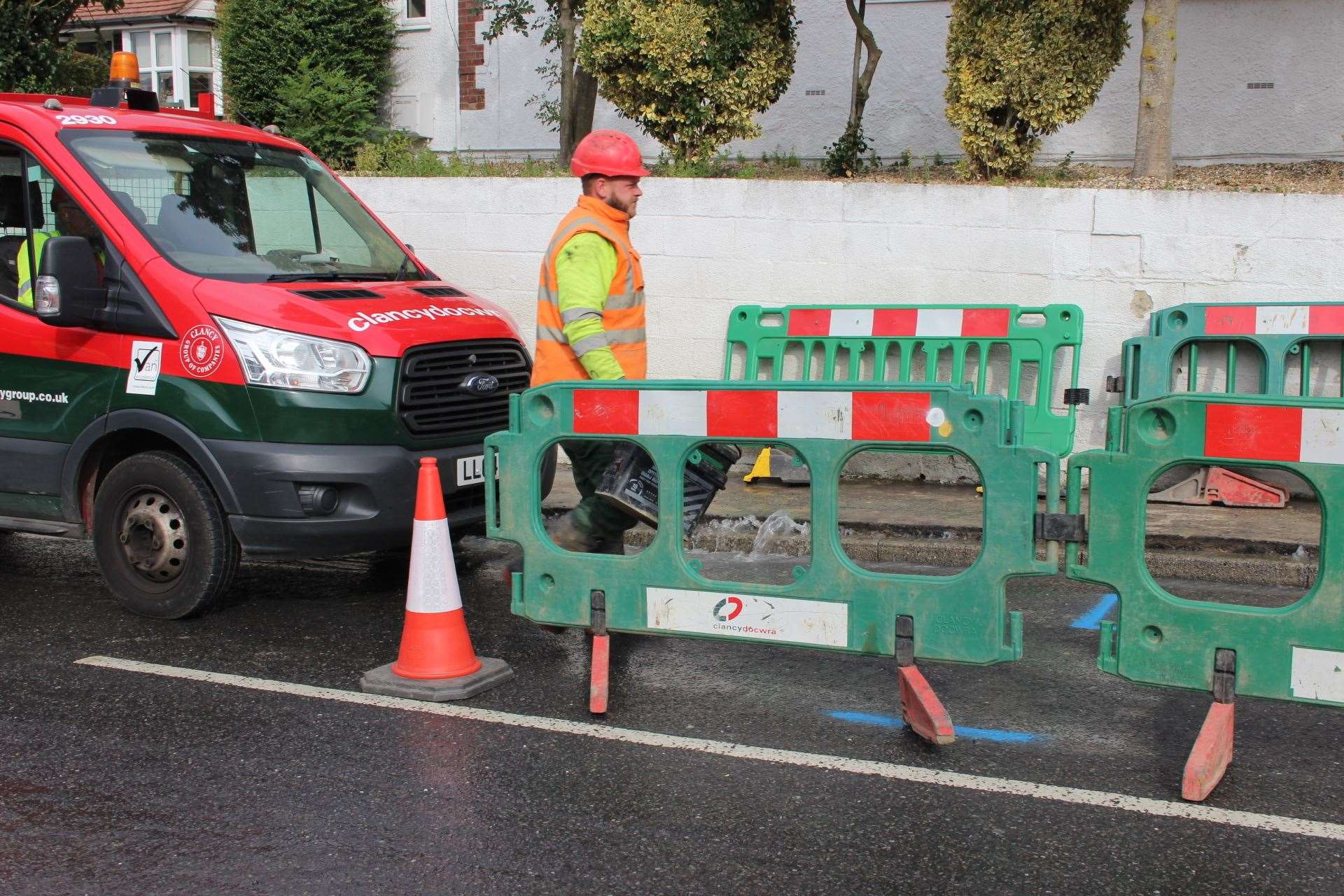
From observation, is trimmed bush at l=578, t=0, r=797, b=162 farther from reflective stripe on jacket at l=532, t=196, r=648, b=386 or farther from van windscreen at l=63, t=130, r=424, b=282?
reflective stripe on jacket at l=532, t=196, r=648, b=386

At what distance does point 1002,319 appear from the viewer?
8.92m

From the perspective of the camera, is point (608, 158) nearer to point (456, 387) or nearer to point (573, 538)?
point (456, 387)

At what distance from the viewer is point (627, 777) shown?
4.44 meters

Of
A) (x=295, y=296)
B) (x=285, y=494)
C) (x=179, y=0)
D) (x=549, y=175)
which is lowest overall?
(x=285, y=494)

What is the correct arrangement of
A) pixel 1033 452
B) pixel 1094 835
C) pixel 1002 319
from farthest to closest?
pixel 1002 319 → pixel 1033 452 → pixel 1094 835

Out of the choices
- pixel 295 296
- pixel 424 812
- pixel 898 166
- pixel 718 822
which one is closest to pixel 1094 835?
pixel 718 822

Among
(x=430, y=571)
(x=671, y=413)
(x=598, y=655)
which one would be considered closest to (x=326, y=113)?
(x=430, y=571)

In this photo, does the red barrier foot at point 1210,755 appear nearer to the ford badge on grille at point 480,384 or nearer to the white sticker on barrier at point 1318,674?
the white sticker on barrier at point 1318,674

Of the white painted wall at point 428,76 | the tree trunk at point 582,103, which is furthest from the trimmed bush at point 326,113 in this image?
the tree trunk at point 582,103

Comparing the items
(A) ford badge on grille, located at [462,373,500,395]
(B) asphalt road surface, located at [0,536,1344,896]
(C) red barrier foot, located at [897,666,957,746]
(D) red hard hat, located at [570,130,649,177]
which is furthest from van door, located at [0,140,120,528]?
(C) red barrier foot, located at [897,666,957,746]

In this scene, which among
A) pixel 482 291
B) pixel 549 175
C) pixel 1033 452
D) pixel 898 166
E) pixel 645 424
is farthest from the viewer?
pixel 898 166

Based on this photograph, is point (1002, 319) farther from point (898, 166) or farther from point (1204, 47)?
point (1204, 47)

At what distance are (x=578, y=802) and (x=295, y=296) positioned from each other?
9.69ft

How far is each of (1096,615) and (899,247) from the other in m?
3.70
